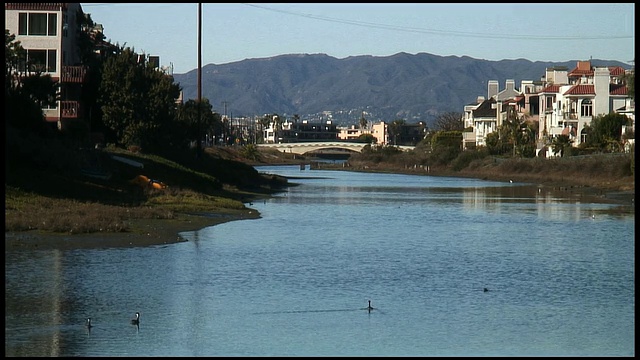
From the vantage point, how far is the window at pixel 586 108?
351 feet

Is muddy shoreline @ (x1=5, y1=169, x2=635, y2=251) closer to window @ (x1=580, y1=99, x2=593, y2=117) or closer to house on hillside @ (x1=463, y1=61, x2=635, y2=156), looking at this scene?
house on hillside @ (x1=463, y1=61, x2=635, y2=156)

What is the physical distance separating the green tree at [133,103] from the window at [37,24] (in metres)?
5.06

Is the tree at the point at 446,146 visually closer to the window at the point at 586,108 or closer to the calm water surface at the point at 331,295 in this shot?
the window at the point at 586,108

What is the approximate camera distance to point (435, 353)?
728 inches

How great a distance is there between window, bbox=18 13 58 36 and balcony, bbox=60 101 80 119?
383 cm

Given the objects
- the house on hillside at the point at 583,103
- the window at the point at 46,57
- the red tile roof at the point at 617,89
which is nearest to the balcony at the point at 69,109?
the window at the point at 46,57

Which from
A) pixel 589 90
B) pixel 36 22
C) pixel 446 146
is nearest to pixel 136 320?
pixel 36 22

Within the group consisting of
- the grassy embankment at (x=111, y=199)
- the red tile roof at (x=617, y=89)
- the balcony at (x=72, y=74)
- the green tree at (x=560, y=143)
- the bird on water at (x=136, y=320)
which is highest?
the red tile roof at (x=617, y=89)

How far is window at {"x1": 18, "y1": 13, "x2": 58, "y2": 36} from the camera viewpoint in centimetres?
6100

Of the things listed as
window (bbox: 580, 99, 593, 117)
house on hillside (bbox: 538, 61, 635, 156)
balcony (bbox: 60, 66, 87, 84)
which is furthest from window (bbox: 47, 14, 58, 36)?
window (bbox: 580, 99, 593, 117)

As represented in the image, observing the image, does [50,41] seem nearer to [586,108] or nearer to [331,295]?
[331,295]

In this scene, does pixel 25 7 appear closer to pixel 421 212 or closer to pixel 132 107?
pixel 132 107

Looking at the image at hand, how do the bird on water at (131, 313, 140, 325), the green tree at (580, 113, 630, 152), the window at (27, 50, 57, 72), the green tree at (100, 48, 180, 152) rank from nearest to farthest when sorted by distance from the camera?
1. the bird on water at (131, 313, 140, 325)
2. the window at (27, 50, 57, 72)
3. the green tree at (100, 48, 180, 152)
4. the green tree at (580, 113, 630, 152)

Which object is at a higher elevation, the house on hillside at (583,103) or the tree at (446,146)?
the house on hillside at (583,103)
